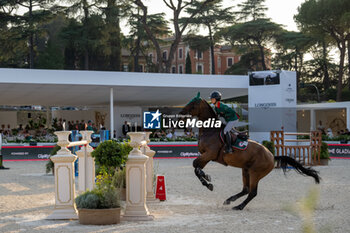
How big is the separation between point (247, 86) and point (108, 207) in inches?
794

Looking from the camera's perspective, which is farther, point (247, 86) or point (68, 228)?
point (247, 86)

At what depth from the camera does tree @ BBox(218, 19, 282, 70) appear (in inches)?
2088

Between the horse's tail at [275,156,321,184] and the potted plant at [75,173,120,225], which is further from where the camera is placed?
the horse's tail at [275,156,321,184]

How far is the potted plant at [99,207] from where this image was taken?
6.43 m

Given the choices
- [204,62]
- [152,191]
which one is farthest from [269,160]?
[204,62]

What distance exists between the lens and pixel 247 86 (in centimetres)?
2591

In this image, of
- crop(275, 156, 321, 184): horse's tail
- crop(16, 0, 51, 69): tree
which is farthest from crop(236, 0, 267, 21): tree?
crop(275, 156, 321, 184): horse's tail

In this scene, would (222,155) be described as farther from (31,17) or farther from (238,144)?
(31,17)

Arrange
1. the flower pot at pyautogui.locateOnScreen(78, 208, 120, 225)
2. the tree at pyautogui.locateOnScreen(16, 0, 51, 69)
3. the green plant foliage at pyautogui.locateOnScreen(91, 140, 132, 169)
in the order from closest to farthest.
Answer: the flower pot at pyautogui.locateOnScreen(78, 208, 120, 225), the green plant foliage at pyautogui.locateOnScreen(91, 140, 132, 169), the tree at pyautogui.locateOnScreen(16, 0, 51, 69)

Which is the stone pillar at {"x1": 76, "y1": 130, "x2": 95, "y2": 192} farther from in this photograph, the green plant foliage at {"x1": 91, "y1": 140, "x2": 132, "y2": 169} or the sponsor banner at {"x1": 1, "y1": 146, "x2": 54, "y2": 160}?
the sponsor banner at {"x1": 1, "y1": 146, "x2": 54, "y2": 160}

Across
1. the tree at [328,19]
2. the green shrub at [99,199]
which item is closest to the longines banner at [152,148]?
the green shrub at [99,199]

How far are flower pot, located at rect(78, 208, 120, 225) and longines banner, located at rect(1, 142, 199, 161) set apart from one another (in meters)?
16.0

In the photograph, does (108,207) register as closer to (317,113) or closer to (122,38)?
(317,113)

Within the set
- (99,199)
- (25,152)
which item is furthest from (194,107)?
(25,152)
